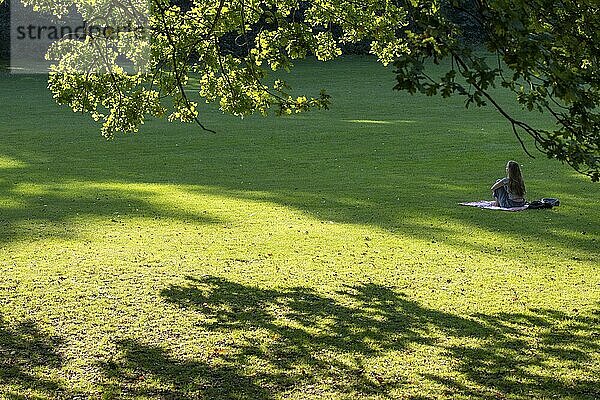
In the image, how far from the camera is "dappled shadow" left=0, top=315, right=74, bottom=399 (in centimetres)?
794

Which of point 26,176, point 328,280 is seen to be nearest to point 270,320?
point 328,280

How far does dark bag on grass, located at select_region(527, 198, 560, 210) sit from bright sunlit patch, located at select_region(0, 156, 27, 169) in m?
12.2

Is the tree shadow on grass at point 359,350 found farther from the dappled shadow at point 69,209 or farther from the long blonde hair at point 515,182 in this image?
the long blonde hair at point 515,182

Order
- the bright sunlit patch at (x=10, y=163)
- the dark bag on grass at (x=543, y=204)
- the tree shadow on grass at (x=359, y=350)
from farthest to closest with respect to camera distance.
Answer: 1. the bright sunlit patch at (x=10, y=163)
2. the dark bag on grass at (x=543, y=204)
3. the tree shadow on grass at (x=359, y=350)

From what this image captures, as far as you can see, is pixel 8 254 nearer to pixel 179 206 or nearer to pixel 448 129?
pixel 179 206

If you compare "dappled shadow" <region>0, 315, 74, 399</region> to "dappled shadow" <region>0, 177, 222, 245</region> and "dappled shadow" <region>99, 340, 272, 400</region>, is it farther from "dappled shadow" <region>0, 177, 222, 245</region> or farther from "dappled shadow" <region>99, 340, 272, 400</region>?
"dappled shadow" <region>0, 177, 222, 245</region>

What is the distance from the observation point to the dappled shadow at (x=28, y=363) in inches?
312

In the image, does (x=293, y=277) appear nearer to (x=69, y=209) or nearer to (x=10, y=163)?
(x=69, y=209)

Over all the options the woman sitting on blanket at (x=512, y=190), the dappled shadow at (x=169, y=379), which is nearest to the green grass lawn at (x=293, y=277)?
the dappled shadow at (x=169, y=379)

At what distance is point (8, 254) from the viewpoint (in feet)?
44.3

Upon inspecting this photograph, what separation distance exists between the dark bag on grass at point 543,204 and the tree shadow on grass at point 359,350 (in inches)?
258

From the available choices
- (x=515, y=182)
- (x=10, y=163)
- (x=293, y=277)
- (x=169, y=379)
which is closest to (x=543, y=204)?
(x=515, y=182)

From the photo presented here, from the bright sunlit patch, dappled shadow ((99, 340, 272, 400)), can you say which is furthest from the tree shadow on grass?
the bright sunlit patch

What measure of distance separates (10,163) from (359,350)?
54.2 ft
